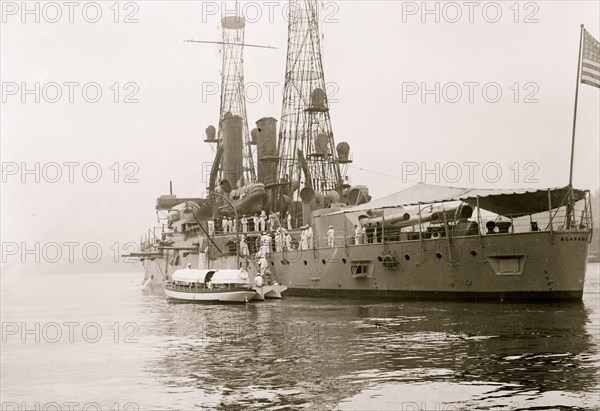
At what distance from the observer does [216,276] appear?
3525 centimetres

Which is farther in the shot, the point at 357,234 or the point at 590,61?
the point at 357,234

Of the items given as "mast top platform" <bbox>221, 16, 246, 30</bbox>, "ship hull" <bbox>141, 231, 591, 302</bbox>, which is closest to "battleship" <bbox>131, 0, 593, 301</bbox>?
"ship hull" <bbox>141, 231, 591, 302</bbox>

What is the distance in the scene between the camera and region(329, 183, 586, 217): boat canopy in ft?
92.5

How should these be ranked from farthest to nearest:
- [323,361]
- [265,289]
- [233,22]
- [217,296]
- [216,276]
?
1. [233,22]
2. [265,289]
3. [216,276]
4. [217,296]
5. [323,361]

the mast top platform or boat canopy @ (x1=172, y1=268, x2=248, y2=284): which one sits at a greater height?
the mast top platform

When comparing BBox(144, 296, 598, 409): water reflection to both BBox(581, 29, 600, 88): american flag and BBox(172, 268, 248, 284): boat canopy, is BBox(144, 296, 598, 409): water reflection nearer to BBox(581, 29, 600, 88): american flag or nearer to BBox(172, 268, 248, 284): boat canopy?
BBox(172, 268, 248, 284): boat canopy

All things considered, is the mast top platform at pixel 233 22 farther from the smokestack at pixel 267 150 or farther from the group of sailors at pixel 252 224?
the group of sailors at pixel 252 224

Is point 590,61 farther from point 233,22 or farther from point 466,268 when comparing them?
point 233,22

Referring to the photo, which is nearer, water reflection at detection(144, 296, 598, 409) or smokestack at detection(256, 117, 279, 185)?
water reflection at detection(144, 296, 598, 409)

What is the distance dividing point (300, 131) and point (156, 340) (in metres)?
28.2

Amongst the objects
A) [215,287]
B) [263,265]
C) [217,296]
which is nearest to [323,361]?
[217,296]

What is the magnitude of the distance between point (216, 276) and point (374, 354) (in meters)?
19.8

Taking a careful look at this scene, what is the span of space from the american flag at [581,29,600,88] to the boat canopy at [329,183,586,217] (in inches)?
164

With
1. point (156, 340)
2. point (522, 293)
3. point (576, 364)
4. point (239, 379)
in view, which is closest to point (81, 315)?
point (156, 340)
